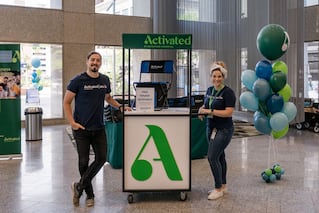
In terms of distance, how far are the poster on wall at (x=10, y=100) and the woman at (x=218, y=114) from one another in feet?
12.5

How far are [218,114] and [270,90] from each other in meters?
1.37

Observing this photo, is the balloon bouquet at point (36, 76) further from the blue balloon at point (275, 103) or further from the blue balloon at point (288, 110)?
the blue balloon at point (288, 110)

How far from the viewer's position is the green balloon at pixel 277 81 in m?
5.20

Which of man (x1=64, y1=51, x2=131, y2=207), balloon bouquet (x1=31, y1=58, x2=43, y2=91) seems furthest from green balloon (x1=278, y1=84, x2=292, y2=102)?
balloon bouquet (x1=31, y1=58, x2=43, y2=91)

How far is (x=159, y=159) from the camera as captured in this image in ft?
14.5

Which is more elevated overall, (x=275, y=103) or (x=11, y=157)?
(x=275, y=103)

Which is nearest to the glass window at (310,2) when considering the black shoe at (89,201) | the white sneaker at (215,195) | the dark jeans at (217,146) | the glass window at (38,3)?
the glass window at (38,3)

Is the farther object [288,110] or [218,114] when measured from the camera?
[288,110]

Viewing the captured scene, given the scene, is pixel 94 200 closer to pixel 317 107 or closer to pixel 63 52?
pixel 317 107

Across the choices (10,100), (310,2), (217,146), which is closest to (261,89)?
(217,146)

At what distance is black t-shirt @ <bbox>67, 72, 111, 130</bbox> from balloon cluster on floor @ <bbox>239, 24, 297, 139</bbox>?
2.13 m

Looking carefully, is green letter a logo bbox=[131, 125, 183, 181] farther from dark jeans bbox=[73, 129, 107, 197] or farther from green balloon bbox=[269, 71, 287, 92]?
green balloon bbox=[269, 71, 287, 92]

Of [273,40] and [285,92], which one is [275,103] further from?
[273,40]

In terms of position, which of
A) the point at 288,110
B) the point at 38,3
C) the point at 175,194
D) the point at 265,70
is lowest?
the point at 175,194
